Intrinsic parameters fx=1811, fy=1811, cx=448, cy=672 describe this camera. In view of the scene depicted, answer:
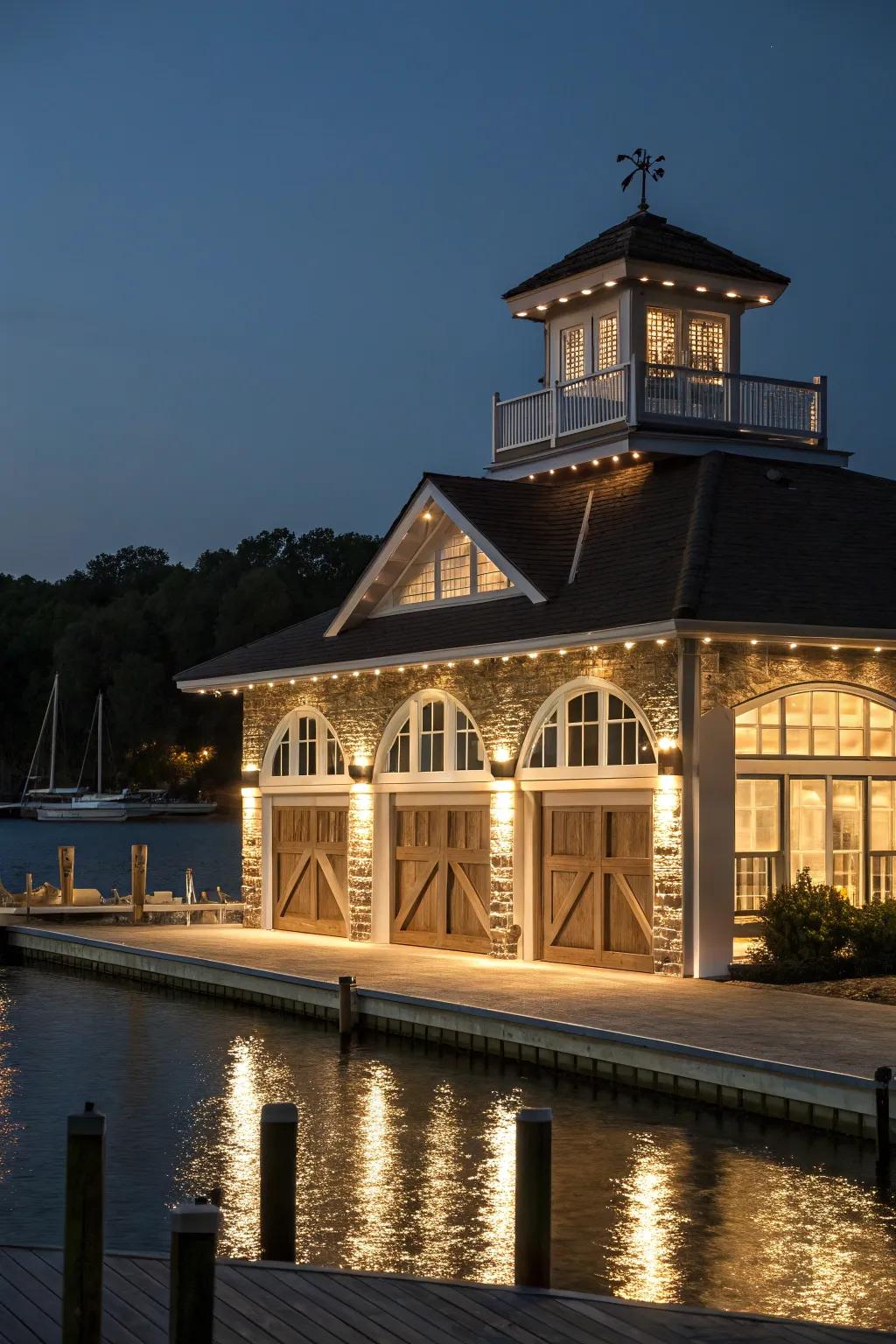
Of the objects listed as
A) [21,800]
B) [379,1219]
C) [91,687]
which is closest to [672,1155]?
[379,1219]

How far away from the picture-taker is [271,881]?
2991cm

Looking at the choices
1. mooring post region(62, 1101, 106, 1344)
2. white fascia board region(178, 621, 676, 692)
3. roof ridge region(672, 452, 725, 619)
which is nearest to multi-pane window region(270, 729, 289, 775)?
white fascia board region(178, 621, 676, 692)

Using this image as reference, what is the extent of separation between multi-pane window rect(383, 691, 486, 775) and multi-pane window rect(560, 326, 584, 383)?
222 inches

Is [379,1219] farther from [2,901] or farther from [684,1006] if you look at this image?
[2,901]

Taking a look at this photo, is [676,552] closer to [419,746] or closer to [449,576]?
[449,576]

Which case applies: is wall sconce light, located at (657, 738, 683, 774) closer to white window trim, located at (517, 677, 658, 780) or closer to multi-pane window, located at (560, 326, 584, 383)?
white window trim, located at (517, 677, 658, 780)

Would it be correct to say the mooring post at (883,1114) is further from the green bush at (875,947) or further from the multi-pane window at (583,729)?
the multi-pane window at (583,729)

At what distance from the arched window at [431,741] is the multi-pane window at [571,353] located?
564cm

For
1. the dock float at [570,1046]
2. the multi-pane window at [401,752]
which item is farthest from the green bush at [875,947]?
the multi-pane window at [401,752]

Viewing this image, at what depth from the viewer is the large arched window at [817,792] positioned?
69.7 feet

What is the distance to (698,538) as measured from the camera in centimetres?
2206

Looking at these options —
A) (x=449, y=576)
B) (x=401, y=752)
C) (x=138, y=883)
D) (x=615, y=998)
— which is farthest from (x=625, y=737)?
(x=138, y=883)

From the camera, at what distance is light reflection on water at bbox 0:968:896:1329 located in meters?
10.8

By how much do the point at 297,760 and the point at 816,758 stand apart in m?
10.2
